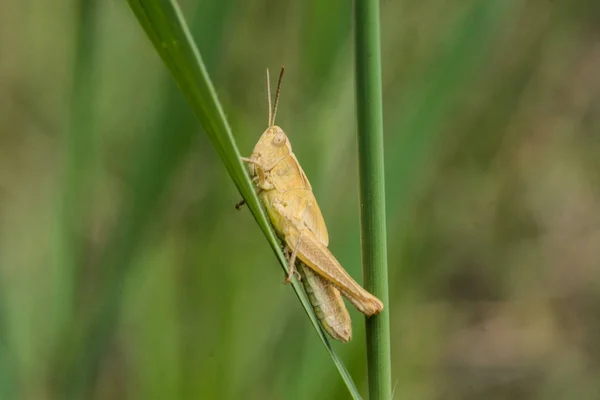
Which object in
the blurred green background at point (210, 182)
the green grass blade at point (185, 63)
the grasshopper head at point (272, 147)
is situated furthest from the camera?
the grasshopper head at point (272, 147)

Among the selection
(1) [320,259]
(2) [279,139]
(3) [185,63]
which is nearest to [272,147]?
(2) [279,139]

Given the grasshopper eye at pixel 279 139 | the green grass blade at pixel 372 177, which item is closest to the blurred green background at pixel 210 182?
the grasshopper eye at pixel 279 139

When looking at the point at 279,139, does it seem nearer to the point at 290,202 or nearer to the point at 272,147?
the point at 272,147

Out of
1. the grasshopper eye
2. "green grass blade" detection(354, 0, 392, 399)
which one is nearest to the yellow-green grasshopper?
the grasshopper eye

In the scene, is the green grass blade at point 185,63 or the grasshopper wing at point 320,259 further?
the grasshopper wing at point 320,259

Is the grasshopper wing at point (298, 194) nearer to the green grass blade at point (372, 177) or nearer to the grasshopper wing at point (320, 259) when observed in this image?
the grasshopper wing at point (320, 259)

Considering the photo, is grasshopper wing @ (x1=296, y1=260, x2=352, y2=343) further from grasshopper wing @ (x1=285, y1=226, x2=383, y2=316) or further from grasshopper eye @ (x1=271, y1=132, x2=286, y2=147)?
grasshopper eye @ (x1=271, y1=132, x2=286, y2=147)

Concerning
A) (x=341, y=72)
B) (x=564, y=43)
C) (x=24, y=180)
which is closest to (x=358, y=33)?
(x=341, y=72)
